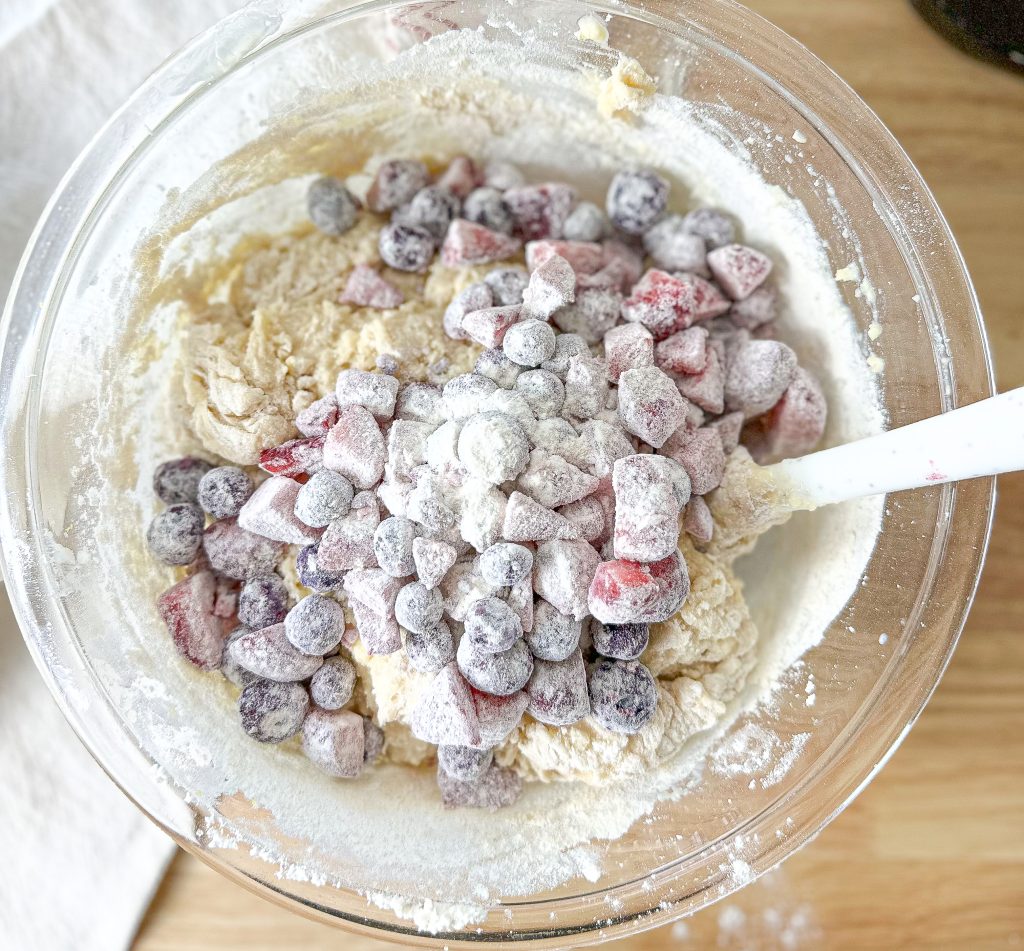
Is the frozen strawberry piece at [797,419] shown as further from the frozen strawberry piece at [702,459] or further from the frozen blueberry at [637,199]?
the frozen blueberry at [637,199]

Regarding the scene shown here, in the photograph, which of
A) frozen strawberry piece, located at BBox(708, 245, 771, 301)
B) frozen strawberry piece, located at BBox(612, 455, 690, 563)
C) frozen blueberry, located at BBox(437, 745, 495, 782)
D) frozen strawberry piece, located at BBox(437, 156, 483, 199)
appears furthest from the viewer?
frozen strawberry piece, located at BBox(437, 156, 483, 199)

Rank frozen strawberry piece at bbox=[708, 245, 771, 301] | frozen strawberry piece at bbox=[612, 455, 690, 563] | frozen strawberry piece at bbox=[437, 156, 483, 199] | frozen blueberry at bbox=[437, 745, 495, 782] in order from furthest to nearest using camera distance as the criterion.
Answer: frozen strawberry piece at bbox=[437, 156, 483, 199] → frozen strawberry piece at bbox=[708, 245, 771, 301] → frozen blueberry at bbox=[437, 745, 495, 782] → frozen strawberry piece at bbox=[612, 455, 690, 563]

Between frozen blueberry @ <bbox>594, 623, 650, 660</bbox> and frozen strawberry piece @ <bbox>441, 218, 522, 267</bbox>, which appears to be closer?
frozen blueberry @ <bbox>594, 623, 650, 660</bbox>

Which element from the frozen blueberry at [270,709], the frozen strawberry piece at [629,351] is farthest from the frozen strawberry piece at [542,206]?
the frozen blueberry at [270,709]

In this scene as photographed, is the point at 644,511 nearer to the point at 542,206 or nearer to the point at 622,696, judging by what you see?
the point at 622,696

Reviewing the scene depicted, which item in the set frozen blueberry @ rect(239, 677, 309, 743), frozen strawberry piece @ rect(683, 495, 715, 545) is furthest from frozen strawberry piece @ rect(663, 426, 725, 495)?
frozen blueberry @ rect(239, 677, 309, 743)

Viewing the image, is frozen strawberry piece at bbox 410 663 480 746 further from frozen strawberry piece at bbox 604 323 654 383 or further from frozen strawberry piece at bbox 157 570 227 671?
frozen strawberry piece at bbox 604 323 654 383
